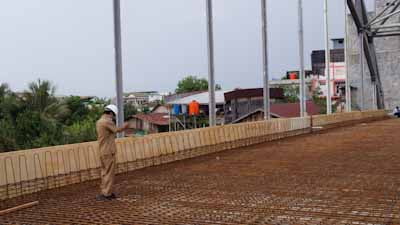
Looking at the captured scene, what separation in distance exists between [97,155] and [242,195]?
125 inches

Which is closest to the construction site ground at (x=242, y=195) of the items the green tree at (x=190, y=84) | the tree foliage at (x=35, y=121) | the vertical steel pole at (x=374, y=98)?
the tree foliage at (x=35, y=121)

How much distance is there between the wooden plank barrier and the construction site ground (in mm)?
243

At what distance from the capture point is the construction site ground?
5879mm

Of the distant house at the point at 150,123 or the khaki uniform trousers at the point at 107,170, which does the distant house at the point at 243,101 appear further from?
the khaki uniform trousers at the point at 107,170

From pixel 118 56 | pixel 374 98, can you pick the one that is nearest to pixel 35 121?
pixel 118 56

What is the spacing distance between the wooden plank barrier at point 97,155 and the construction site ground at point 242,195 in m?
0.24

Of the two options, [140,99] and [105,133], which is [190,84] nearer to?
[140,99]

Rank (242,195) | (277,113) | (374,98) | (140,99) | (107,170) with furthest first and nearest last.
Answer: (140,99), (277,113), (374,98), (242,195), (107,170)

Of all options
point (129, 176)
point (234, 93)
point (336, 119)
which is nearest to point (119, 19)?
point (129, 176)

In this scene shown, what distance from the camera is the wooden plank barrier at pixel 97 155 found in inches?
303

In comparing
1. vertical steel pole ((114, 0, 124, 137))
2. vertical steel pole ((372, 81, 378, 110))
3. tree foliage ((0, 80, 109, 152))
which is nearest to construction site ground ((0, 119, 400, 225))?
vertical steel pole ((114, 0, 124, 137))

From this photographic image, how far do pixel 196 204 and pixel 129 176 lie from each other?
2915 mm

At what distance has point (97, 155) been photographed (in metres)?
9.22

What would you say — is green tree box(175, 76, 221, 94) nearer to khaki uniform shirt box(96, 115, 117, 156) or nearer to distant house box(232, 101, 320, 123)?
distant house box(232, 101, 320, 123)
